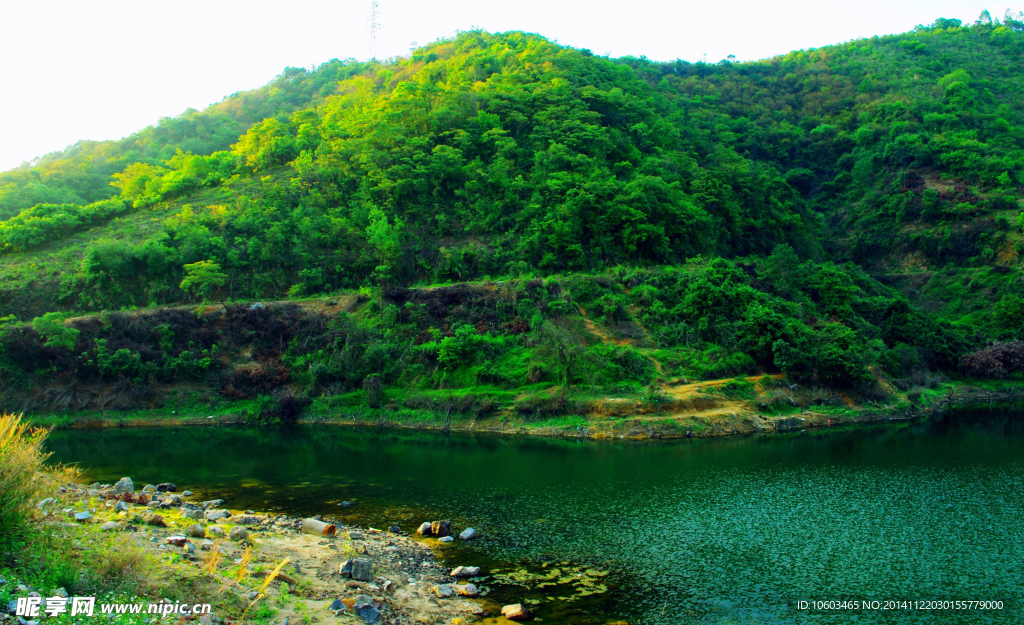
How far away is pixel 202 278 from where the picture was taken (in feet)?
163

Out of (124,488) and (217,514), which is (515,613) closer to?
(217,514)

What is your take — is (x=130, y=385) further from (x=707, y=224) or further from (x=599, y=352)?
(x=707, y=224)

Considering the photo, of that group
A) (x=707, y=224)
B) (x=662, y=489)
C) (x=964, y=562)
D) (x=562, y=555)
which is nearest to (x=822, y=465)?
(x=662, y=489)

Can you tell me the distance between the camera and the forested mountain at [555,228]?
4397 cm

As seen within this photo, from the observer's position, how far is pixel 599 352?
4116 centimetres

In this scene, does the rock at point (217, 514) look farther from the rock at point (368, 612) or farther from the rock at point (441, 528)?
the rock at point (368, 612)

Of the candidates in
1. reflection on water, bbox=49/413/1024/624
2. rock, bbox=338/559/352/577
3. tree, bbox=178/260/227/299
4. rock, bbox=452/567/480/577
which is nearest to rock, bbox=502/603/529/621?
reflection on water, bbox=49/413/1024/624

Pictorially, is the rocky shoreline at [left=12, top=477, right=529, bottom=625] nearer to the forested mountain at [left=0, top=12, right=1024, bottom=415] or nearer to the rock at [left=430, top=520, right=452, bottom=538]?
the rock at [left=430, top=520, right=452, bottom=538]

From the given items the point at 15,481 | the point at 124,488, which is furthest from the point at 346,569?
the point at 124,488

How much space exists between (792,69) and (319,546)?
9955cm

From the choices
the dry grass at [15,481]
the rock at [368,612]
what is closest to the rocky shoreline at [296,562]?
the rock at [368,612]

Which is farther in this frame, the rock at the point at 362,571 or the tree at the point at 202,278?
the tree at the point at 202,278

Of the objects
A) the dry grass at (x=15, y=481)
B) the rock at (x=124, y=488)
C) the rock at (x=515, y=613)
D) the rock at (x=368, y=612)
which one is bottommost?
the rock at (x=124, y=488)

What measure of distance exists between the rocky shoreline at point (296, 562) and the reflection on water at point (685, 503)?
115cm
